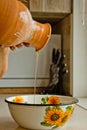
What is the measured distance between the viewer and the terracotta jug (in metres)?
0.54

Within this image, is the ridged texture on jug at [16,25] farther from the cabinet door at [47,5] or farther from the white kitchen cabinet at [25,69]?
the white kitchen cabinet at [25,69]

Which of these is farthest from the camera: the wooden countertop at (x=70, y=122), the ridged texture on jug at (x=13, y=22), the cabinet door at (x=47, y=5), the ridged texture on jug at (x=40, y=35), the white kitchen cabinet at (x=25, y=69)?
the white kitchen cabinet at (x=25, y=69)

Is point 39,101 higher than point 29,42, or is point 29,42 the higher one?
point 29,42

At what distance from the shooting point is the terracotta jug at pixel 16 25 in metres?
0.54

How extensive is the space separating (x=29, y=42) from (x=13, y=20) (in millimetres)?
115

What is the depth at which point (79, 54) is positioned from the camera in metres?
1.44

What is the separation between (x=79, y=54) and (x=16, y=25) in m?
0.91

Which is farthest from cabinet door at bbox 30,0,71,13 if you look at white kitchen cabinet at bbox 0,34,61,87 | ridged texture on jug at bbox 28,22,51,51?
ridged texture on jug at bbox 28,22,51,51

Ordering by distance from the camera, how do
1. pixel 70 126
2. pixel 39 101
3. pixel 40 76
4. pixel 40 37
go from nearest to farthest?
pixel 40 37
pixel 70 126
pixel 39 101
pixel 40 76

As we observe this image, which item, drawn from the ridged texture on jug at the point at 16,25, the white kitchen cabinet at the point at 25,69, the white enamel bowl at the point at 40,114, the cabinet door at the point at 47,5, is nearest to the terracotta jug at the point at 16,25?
the ridged texture on jug at the point at 16,25

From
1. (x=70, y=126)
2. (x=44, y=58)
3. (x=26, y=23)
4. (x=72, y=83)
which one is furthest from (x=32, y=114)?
(x=44, y=58)

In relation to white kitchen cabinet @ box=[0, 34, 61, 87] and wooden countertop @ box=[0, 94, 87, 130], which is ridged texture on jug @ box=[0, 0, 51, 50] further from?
white kitchen cabinet @ box=[0, 34, 61, 87]

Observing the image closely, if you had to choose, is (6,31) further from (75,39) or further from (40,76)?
(40,76)

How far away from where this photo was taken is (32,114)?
698 millimetres
